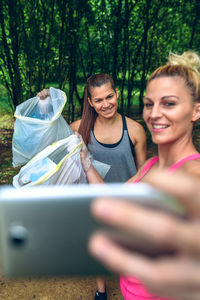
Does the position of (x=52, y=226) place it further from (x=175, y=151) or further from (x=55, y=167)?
(x=55, y=167)

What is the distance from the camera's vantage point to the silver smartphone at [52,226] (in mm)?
444

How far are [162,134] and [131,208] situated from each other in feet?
2.69

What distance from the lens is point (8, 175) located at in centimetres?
403

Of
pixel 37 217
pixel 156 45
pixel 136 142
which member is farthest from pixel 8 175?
pixel 156 45

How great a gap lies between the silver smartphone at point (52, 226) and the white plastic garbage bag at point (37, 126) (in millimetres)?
1375

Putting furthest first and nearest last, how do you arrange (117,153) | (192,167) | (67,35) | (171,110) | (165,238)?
1. (67,35)
2. (117,153)
3. (171,110)
4. (192,167)
5. (165,238)

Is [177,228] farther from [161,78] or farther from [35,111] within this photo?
[35,111]

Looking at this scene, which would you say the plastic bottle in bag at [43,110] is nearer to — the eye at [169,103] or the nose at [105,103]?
the nose at [105,103]

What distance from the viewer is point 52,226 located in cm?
46

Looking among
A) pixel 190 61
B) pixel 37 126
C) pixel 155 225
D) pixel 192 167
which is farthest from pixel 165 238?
pixel 37 126

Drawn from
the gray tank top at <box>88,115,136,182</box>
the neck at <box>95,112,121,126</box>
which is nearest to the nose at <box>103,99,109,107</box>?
the neck at <box>95,112,121,126</box>

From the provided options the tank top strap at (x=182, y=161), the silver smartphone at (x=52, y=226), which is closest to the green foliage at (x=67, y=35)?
the tank top strap at (x=182, y=161)

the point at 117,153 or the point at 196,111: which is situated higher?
the point at 196,111

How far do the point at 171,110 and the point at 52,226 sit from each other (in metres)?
0.85
